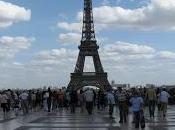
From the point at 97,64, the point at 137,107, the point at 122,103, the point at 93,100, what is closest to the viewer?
the point at 137,107

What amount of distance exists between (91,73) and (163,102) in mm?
68125

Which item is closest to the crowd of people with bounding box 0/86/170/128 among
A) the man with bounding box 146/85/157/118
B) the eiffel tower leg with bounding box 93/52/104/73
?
the man with bounding box 146/85/157/118

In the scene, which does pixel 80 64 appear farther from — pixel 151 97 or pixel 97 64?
pixel 151 97

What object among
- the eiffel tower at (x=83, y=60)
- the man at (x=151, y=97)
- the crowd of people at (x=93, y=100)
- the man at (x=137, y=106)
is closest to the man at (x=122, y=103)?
the crowd of people at (x=93, y=100)

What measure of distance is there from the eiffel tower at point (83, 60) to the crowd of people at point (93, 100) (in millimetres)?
48260

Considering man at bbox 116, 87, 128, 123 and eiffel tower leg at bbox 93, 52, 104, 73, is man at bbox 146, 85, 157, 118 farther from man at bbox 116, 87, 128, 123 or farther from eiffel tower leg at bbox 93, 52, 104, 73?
eiffel tower leg at bbox 93, 52, 104, 73

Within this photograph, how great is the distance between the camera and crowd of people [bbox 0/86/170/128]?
2461 centimetres

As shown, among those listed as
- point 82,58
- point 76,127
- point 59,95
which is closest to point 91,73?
point 82,58

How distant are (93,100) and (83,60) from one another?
60.4 meters

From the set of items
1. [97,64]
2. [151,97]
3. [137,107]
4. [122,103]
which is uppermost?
[97,64]

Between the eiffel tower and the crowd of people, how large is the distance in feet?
158

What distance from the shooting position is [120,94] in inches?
1085

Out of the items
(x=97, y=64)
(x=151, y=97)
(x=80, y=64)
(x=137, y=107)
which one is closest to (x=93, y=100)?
(x=151, y=97)

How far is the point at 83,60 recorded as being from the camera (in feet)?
323
